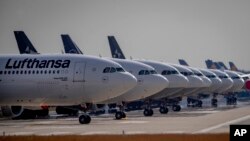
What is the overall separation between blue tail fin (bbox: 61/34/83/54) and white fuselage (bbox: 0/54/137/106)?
18.0m

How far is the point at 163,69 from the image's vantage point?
273ft

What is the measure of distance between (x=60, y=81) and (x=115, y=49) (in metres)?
32.2

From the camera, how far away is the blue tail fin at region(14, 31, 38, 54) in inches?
2864

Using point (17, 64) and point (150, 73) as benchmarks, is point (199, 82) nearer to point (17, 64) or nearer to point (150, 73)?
point (150, 73)

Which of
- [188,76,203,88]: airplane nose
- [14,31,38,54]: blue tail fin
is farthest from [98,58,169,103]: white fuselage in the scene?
[188,76,203,88]: airplane nose

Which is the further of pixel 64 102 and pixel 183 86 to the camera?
pixel 183 86

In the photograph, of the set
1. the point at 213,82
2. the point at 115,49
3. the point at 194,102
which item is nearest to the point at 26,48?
the point at 115,49

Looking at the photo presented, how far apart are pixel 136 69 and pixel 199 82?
70.1 ft

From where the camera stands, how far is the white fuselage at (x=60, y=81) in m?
58.6

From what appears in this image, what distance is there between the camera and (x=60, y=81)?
59.1 m

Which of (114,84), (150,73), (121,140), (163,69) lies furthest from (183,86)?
(121,140)

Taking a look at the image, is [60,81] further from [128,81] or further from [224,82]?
[224,82]

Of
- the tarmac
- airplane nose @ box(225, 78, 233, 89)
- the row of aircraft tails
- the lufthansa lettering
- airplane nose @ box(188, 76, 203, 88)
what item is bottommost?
the tarmac

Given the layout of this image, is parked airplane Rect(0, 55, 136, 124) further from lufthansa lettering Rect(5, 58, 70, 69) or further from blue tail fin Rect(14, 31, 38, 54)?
blue tail fin Rect(14, 31, 38, 54)
